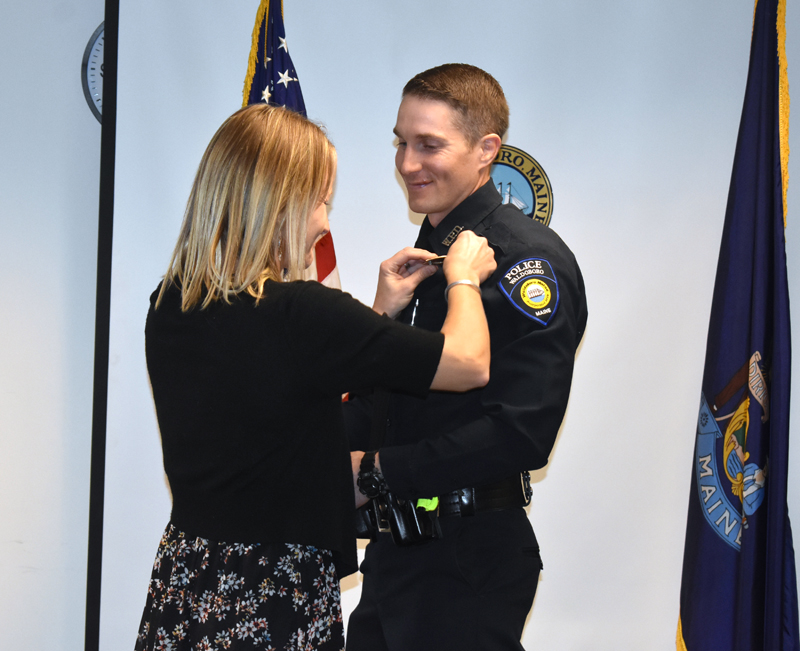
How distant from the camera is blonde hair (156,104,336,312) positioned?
47.2 inches

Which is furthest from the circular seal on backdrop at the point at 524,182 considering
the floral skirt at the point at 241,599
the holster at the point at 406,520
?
the floral skirt at the point at 241,599

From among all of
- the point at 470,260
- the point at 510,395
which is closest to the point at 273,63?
the point at 470,260

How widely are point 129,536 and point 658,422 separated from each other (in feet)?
6.76

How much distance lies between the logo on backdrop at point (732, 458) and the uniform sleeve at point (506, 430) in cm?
110

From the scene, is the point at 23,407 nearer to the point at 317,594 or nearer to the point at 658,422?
the point at 317,594

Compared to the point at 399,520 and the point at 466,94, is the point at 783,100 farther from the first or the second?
the point at 399,520

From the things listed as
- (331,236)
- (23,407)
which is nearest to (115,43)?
(331,236)

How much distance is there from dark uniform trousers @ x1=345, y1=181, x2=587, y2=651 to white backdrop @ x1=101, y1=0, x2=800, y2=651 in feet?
3.91

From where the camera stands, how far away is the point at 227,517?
1189mm

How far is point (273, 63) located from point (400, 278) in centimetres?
126

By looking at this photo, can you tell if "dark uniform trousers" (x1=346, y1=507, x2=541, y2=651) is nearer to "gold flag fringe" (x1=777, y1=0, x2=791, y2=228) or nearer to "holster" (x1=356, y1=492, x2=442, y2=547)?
"holster" (x1=356, y1=492, x2=442, y2=547)

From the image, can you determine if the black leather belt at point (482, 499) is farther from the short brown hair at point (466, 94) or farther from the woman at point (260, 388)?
the short brown hair at point (466, 94)

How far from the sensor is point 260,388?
115 cm

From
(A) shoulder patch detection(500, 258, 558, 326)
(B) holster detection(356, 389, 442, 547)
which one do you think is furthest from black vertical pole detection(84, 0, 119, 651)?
(A) shoulder patch detection(500, 258, 558, 326)
